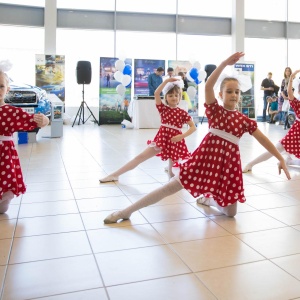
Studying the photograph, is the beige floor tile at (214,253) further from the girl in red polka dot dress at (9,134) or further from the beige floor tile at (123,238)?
the girl in red polka dot dress at (9,134)

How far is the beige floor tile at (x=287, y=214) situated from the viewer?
2.06 m

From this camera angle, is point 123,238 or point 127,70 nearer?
point 123,238

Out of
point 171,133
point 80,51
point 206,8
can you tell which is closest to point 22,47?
point 80,51

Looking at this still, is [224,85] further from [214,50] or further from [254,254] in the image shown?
[214,50]

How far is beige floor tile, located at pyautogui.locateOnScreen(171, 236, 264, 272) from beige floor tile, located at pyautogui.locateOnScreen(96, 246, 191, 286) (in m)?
0.05

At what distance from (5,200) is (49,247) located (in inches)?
25.5

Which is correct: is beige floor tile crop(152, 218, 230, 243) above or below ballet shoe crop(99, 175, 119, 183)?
below

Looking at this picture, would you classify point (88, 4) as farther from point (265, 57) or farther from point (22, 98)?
point (265, 57)

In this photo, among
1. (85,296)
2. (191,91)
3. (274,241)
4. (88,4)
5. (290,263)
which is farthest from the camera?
(88,4)

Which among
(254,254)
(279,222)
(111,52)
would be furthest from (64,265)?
(111,52)

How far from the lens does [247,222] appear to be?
2.04m

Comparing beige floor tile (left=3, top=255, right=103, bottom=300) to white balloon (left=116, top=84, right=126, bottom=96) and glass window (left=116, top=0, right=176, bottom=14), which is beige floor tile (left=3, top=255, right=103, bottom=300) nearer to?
white balloon (left=116, top=84, right=126, bottom=96)

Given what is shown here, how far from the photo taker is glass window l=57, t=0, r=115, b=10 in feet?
30.7

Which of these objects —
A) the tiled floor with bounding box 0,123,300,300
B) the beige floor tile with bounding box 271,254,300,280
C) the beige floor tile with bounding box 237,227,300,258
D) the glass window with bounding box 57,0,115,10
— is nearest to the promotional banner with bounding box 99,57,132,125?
the glass window with bounding box 57,0,115,10
